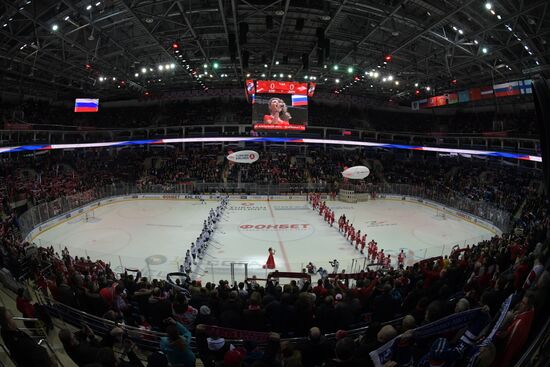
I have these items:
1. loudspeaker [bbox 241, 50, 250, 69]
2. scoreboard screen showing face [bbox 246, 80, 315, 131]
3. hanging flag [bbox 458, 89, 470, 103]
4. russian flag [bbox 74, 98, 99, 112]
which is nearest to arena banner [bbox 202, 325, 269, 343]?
loudspeaker [bbox 241, 50, 250, 69]

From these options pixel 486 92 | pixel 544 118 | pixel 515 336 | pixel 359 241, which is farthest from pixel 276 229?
pixel 486 92

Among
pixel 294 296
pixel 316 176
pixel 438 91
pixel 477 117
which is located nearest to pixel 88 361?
pixel 294 296

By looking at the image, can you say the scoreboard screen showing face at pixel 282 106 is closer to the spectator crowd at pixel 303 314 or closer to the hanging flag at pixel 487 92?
the hanging flag at pixel 487 92

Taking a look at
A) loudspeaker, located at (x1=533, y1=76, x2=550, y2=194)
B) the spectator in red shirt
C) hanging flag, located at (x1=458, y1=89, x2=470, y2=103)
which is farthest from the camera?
hanging flag, located at (x1=458, y1=89, x2=470, y2=103)

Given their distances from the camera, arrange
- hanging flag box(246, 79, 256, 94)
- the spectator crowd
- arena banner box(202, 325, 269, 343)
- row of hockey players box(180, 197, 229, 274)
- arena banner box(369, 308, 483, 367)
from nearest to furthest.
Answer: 1. the spectator crowd
2. arena banner box(369, 308, 483, 367)
3. arena banner box(202, 325, 269, 343)
4. row of hockey players box(180, 197, 229, 274)
5. hanging flag box(246, 79, 256, 94)

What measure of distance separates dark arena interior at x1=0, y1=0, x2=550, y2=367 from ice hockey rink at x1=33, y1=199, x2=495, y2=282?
0.20m

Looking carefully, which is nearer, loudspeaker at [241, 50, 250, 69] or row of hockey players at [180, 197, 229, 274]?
row of hockey players at [180, 197, 229, 274]

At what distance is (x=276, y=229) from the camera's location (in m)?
20.8

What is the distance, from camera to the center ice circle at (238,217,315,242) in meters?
19.2

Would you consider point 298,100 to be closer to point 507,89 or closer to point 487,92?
point 487,92

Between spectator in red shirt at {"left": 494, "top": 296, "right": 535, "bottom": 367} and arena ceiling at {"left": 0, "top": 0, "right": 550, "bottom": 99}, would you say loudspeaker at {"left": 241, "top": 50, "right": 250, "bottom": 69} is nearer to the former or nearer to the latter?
arena ceiling at {"left": 0, "top": 0, "right": 550, "bottom": 99}

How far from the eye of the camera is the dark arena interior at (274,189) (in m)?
4.25

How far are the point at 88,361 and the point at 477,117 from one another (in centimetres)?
4352

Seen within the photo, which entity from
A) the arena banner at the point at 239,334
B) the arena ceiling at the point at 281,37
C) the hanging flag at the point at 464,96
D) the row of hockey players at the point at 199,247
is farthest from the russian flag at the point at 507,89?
the arena banner at the point at 239,334
